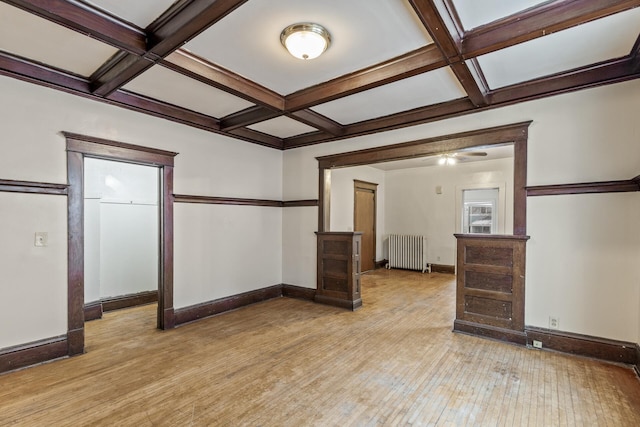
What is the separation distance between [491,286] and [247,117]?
11.4ft

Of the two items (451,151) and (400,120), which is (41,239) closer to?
(400,120)

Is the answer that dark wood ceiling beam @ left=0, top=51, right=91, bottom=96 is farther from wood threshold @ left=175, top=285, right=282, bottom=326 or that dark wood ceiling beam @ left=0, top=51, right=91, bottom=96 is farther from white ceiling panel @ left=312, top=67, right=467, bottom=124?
wood threshold @ left=175, top=285, right=282, bottom=326

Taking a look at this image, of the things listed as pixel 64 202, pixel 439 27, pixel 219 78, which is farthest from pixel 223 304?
pixel 439 27

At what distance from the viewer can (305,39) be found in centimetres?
225

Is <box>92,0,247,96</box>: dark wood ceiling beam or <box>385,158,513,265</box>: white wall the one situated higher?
<box>92,0,247,96</box>: dark wood ceiling beam

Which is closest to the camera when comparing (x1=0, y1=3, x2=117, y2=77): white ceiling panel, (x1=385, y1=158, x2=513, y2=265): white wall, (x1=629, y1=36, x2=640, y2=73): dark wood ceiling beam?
(x1=0, y1=3, x2=117, y2=77): white ceiling panel

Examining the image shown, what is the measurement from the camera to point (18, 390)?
2.36m

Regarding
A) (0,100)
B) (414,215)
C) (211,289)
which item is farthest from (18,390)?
(414,215)

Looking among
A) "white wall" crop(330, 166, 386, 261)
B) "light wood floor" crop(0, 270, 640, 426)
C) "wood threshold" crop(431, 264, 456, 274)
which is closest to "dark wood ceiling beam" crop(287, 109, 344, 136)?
"white wall" crop(330, 166, 386, 261)

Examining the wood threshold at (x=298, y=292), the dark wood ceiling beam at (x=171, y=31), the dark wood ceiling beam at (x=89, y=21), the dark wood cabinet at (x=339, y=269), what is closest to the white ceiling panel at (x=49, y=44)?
the dark wood ceiling beam at (x=171, y=31)

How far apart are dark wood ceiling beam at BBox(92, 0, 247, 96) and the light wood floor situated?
256cm

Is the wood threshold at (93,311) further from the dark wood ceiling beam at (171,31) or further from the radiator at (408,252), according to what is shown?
the radiator at (408,252)

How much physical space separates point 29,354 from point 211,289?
1862 millimetres

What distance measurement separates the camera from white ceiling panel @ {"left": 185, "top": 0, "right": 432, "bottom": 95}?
2020mm
